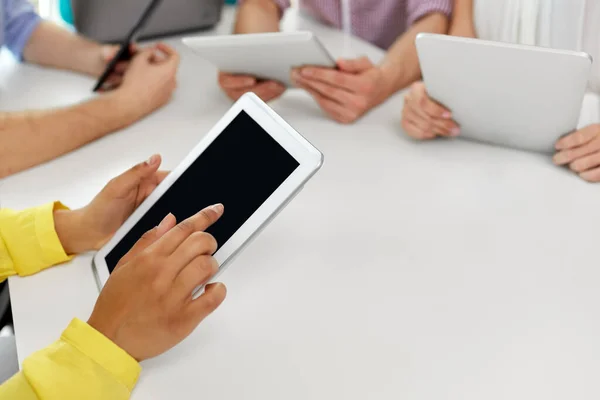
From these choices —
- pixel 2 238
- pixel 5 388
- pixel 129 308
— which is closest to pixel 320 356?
pixel 129 308

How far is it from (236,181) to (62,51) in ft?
2.60

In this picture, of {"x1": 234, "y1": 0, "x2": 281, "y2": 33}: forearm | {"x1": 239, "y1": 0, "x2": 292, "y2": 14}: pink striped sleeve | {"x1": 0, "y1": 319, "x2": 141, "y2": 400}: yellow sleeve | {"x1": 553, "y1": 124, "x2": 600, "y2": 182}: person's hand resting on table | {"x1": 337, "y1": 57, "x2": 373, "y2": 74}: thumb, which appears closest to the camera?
{"x1": 0, "y1": 319, "x2": 141, "y2": 400}: yellow sleeve

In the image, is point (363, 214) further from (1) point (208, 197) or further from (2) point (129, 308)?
(2) point (129, 308)

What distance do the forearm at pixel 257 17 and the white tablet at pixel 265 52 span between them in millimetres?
227

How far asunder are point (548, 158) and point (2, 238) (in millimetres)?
783

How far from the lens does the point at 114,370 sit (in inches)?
25.3

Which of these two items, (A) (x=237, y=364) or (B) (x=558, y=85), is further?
(B) (x=558, y=85)

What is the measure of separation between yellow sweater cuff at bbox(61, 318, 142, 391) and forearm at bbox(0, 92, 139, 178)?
0.46 metres

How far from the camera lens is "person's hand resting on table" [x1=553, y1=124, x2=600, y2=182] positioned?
3.10 feet

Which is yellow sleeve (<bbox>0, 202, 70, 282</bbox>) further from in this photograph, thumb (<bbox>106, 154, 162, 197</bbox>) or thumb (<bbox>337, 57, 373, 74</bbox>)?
thumb (<bbox>337, 57, 373, 74</bbox>)

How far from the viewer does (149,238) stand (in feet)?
2.33

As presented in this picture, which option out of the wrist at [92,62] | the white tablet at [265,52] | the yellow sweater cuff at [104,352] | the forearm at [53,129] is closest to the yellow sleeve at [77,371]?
the yellow sweater cuff at [104,352]

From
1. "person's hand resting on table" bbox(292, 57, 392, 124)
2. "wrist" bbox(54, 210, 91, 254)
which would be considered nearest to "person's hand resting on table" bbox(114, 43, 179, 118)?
"person's hand resting on table" bbox(292, 57, 392, 124)

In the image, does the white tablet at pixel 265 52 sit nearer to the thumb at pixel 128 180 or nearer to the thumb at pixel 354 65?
the thumb at pixel 354 65
